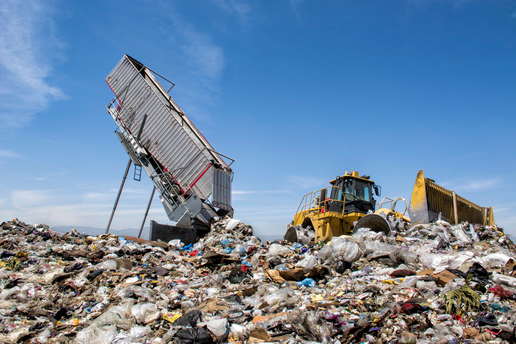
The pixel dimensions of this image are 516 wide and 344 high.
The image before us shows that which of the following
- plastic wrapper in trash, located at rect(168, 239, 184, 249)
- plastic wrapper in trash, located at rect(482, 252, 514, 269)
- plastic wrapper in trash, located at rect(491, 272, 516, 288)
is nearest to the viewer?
plastic wrapper in trash, located at rect(491, 272, 516, 288)

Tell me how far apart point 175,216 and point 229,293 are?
5.29m

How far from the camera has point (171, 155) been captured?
9461mm

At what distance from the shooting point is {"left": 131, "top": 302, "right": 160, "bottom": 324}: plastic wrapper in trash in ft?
11.5

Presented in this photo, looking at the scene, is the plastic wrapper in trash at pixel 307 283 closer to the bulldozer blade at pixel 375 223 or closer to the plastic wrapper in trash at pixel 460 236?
the bulldozer blade at pixel 375 223

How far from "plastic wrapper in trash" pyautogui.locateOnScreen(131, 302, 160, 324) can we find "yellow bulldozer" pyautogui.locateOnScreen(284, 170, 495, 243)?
13.9 feet

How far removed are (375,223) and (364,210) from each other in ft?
5.54

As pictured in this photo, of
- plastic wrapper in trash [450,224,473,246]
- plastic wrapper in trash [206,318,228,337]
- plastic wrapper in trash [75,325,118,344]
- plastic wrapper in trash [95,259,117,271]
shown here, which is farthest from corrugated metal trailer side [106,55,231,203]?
plastic wrapper in trash [206,318,228,337]

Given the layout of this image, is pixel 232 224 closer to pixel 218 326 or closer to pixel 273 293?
pixel 273 293

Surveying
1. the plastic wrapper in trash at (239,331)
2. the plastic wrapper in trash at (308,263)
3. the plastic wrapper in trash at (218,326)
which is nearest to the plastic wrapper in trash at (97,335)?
the plastic wrapper in trash at (218,326)

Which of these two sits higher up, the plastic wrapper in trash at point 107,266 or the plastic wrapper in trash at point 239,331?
the plastic wrapper in trash at point 107,266

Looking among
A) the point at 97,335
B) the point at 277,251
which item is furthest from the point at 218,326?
the point at 277,251

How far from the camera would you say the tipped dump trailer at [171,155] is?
8.91 m

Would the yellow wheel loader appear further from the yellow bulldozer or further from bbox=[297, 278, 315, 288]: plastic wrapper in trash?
bbox=[297, 278, 315, 288]: plastic wrapper in trash

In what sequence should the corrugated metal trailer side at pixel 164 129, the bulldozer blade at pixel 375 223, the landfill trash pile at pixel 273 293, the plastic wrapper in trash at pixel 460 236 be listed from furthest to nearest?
the corrugated metal trailer side at pixel 164 129 → the bulldozer blade at pixel 375 223 → the plastic wrapper in trash at pixel 460 236 → the landfill trash pile at pixel 273 293
